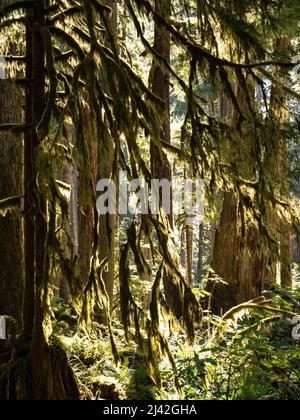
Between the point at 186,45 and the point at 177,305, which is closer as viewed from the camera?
the point at 186,45

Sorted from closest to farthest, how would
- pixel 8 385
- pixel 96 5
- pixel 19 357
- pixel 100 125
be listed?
pixel 100 125
pixel 96 5
pixel 8 385
pixel 19 357

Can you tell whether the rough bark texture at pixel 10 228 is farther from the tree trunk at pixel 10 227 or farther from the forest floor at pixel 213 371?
the forest floor at pixel 213 371

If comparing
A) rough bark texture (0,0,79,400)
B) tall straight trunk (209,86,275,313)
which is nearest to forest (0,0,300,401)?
rough bark texture (0,0,79,400)

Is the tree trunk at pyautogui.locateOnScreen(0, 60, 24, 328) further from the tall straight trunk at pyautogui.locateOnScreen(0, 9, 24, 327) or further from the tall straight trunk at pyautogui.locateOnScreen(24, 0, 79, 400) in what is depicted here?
the tall straight trunk at pyautogui.locateOnScreen(24, 0, 79, 400)

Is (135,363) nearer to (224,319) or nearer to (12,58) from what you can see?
(224,319)

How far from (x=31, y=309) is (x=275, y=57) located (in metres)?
3.24

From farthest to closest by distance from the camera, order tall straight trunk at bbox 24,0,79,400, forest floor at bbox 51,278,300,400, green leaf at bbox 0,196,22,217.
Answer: forest floor at bbox 51,278,300,400
green leaf at bbox 0,196,22,217
tall straight trunk at bbox 24,0,79,400

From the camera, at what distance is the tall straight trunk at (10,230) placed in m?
5.71

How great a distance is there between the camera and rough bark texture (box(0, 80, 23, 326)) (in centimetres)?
571

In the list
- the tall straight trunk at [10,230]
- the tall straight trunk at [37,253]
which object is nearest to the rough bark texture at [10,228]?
the tall straight trunk at [10,230]

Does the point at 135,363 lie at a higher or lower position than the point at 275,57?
lower

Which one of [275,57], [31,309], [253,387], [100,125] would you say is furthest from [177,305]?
[100,125]

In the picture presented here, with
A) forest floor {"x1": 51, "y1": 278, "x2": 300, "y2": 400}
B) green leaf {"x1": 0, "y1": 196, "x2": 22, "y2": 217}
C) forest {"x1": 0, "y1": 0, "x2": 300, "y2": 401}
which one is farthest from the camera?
forest floor {"x1": 51, "y1": 278, "x2": 300, "y2": 400}

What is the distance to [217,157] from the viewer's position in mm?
4617
